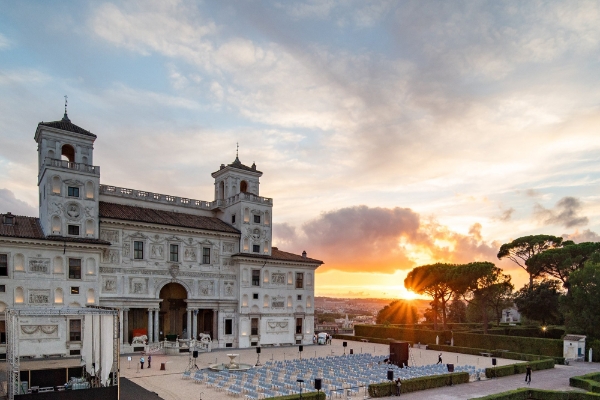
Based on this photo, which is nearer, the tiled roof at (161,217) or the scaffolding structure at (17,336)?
the scaffolding structure at (17,336)

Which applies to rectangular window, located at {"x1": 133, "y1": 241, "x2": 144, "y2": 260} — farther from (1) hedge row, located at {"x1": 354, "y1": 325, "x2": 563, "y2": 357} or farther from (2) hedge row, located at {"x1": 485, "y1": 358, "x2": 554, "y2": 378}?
(1) hedge row, located at {"x1": 354, "y1": 325, "x2": 563, "y2": 357}

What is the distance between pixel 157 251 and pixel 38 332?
12.0m

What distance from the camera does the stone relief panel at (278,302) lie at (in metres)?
50.4

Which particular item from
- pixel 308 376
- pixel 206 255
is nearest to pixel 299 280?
pixel 206 255

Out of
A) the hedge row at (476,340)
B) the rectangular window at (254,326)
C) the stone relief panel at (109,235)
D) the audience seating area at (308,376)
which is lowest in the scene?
the hedge row at (476,340)

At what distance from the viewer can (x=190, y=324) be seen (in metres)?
44.5

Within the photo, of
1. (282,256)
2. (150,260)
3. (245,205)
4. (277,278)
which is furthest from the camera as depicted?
(282,256)

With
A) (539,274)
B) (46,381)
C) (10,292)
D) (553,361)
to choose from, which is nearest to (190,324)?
(10,292)

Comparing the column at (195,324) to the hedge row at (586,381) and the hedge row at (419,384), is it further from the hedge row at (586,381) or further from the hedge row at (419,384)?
the hedge row at (586,381)

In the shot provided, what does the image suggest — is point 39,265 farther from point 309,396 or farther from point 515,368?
point 515,368

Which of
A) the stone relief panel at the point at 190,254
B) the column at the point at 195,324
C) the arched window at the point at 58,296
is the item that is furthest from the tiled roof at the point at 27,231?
the column at the point at 195,324

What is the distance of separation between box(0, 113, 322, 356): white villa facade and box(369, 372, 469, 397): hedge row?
2479cm

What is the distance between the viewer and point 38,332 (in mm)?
35312

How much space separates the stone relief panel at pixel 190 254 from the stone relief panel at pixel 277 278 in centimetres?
953
